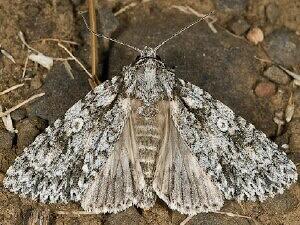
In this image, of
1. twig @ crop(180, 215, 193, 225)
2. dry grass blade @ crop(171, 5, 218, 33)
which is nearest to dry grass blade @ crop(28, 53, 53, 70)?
dry grass blade @ crop(171, 5, 218, 33)

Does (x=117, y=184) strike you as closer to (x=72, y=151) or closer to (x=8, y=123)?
(x=72, y=151)

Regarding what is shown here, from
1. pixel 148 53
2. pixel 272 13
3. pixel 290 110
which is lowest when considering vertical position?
pixel 290 110

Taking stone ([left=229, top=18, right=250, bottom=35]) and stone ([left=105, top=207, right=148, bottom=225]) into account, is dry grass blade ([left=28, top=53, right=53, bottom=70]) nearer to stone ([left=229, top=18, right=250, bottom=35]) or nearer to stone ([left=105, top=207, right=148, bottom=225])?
stone ([left=105, top=207, right=148, bottom=225])

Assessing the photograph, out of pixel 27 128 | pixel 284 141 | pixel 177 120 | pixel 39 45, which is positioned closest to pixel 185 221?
pixel 177 120

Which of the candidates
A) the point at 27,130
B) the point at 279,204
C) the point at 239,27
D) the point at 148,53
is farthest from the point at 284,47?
the point at 27,130

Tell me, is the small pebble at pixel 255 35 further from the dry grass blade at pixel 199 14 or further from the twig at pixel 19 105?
the twig at pixel 19 105

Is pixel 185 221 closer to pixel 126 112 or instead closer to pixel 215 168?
pixel 215 168
